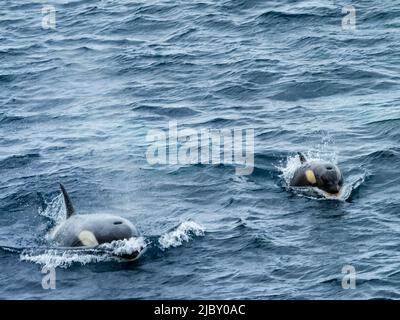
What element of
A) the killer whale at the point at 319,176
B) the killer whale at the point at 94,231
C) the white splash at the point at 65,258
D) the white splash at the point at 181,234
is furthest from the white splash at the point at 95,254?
the killer whale at the point at 319,176

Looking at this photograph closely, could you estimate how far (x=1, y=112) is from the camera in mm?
27656

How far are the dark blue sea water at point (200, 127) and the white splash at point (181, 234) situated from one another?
1.6 inches

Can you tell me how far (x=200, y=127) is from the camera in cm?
2500

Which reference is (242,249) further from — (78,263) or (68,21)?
(68,21)

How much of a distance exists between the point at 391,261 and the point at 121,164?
8376 millimetres

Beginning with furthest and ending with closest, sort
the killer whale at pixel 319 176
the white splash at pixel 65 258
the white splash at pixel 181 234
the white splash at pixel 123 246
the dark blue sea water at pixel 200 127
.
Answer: the killer whale at pixel 319 176, the white splash at pixel 181 234, the white splash at pixel 65 258, the white splash at pixel 123 246, the dark blue sea water at pixel 200 127

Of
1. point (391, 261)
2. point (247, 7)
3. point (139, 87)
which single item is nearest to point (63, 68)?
point (139, 87)

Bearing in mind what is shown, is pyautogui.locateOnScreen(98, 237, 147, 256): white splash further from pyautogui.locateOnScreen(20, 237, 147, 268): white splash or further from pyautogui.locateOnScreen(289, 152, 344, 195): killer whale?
pyautogui.locateOnScreen(289, 152, 344, 195): killer whale

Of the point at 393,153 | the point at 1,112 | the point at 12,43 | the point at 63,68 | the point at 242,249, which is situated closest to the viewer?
the point at 242,249

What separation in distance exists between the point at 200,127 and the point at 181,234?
6.69 meters

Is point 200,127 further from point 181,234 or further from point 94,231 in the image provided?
point 94,231

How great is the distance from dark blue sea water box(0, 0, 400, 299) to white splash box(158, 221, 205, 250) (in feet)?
0.13

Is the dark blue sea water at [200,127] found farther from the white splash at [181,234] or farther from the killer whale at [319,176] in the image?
the killer whale at [319,176]

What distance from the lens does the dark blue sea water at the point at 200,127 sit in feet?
56.0
